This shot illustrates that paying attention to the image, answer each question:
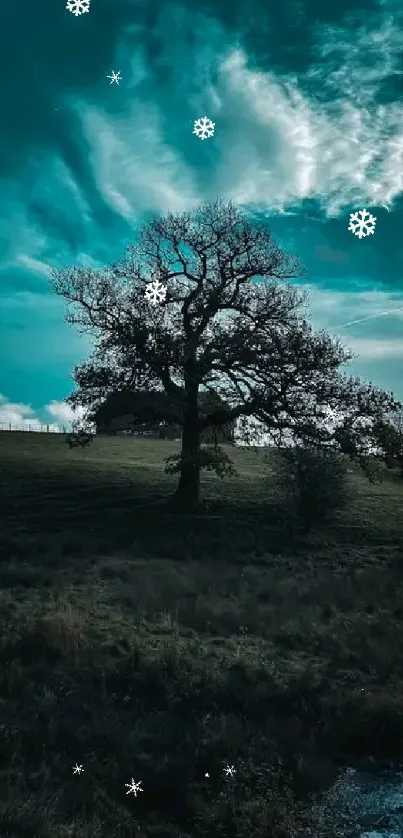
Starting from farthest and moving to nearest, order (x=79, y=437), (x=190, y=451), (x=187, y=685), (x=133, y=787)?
(x=79, y=437)
(x=190, y=451)
(x=187, y=685)
(x=133, y=787)

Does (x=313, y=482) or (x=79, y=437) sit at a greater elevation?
(x=79, y=437)

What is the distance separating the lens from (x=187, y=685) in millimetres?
10281

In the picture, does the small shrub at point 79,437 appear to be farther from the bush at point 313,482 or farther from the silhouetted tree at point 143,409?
the bush at point 313,482

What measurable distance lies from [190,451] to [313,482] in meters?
5.70

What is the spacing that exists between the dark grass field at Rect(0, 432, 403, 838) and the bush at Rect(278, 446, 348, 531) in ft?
20.8

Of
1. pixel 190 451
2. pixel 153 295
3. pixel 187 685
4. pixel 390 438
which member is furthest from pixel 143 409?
pixel 187 685

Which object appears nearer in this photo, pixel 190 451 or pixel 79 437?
pixel 190 451

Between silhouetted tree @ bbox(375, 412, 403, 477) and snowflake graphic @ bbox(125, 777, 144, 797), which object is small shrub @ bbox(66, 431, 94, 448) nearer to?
silhouetted tree @ bbox(375, 412, 403, 477)

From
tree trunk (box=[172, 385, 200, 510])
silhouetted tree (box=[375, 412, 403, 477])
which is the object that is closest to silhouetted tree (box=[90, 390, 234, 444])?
tree trunk (box=[172, 385, 200, 510])

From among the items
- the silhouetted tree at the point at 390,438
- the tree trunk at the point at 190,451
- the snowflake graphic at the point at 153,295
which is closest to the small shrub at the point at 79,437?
the tree trunk at the point at 190,451

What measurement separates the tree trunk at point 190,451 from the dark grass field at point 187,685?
7.06 meters

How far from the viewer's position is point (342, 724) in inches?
368

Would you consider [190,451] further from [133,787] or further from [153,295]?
A: [133,787]

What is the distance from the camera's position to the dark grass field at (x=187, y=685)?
7.18m
